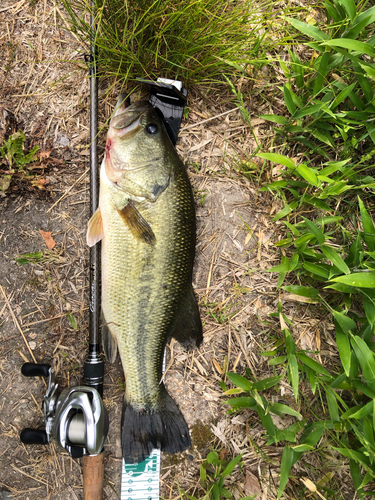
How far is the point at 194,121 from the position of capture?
2.65 meters

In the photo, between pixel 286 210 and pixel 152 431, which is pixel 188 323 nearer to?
pixel 152 431

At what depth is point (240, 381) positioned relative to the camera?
244cm

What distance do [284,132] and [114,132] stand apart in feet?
4.63

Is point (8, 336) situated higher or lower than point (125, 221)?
lower

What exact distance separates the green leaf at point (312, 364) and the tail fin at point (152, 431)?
1028mm

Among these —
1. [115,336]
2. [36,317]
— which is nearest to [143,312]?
[115,336]

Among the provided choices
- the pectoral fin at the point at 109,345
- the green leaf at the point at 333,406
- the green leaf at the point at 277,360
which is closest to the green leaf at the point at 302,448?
the green leaf at the point at 333,406

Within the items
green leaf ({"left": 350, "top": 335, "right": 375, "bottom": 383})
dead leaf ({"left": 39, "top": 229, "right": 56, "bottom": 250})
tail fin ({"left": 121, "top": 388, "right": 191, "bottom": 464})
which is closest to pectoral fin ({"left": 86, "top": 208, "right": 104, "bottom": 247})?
dead leaf ({"left": 39, "top": 229, "right": 56, "bottom": 250})

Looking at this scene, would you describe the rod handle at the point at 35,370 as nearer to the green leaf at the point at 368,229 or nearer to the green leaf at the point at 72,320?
the green leaf at the point at 72,320

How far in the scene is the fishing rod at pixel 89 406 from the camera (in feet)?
6.82

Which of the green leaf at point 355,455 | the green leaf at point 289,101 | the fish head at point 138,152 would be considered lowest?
the green leaf at point 355,455

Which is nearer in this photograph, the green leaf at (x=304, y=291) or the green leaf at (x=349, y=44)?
the green leaf at (x=349, y=44)

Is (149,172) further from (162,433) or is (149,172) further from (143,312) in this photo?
(162,433)

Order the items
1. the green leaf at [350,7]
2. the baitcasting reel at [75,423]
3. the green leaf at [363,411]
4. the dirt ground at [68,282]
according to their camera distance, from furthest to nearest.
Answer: the dirt ground at [68,282]
the green leaf at [363,411]
the green leaf at [350,7]
the baitcasting reel at [75,423]
